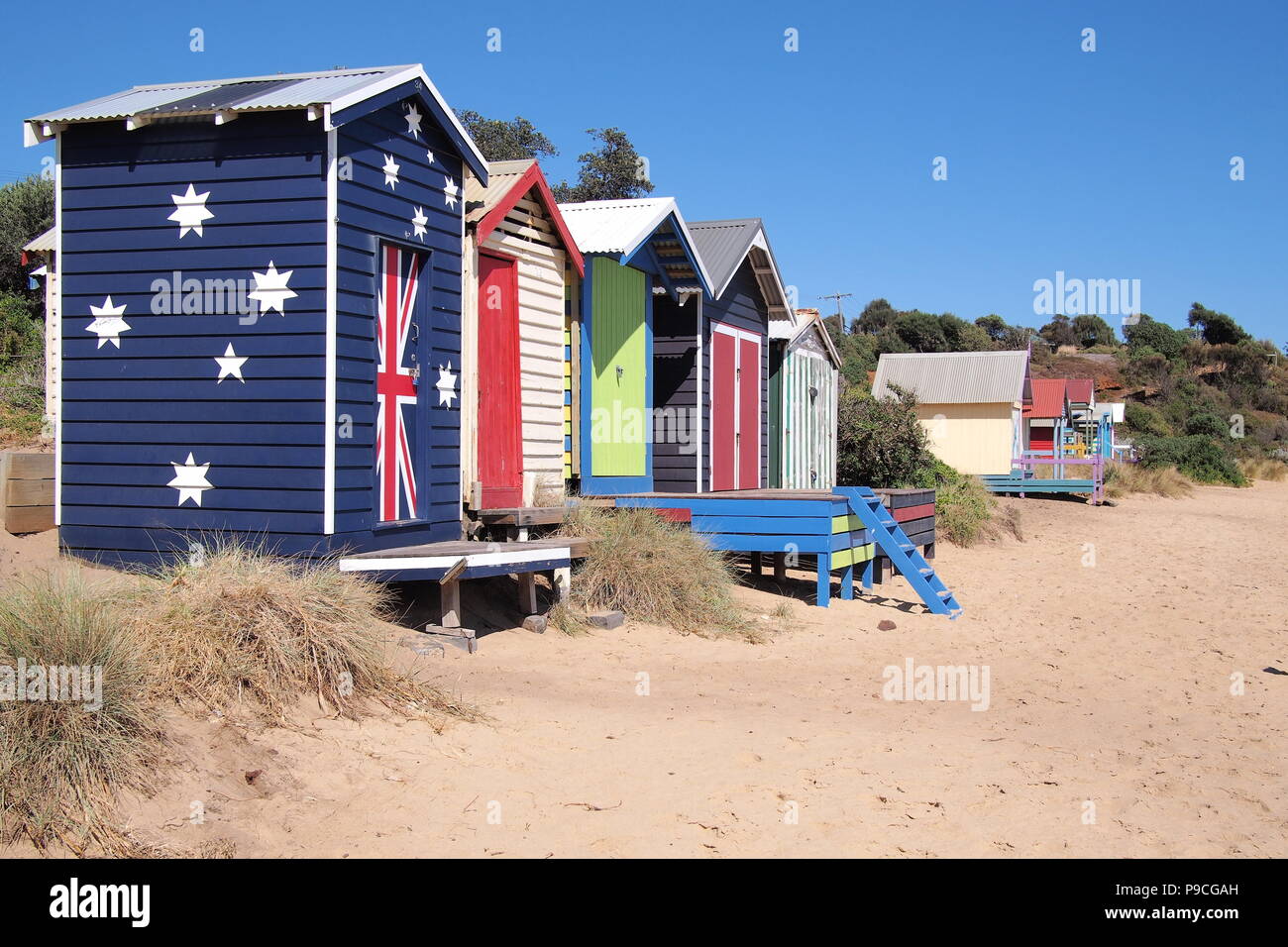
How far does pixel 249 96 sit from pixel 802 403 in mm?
12583

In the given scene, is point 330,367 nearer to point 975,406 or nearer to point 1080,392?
point 975,406

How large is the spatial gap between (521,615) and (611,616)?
2.63 ft

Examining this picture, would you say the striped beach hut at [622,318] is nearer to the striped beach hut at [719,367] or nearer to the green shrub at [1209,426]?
Answer: the striped beach hut at [719,367]

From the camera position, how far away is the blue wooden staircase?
42.4 feet

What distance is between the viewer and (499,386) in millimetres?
10875

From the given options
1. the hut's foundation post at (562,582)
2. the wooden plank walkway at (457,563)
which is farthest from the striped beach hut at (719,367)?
the wooden plank walkway at (457,563)

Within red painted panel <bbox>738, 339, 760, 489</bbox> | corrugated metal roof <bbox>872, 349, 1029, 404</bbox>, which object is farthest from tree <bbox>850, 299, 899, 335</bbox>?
red painted panel <bbox>738, 339, 760, 489</bbox>

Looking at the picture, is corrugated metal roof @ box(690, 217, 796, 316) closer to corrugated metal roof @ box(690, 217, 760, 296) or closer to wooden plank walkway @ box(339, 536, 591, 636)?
corrugated metal roof @ box(690, 217, 760, 296)

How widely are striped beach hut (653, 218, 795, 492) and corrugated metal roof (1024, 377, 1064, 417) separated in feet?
79.4

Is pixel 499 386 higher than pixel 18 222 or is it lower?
lower

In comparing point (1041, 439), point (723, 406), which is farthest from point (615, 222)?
point (1041, 439)

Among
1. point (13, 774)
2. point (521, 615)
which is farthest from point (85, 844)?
point (521, 615)

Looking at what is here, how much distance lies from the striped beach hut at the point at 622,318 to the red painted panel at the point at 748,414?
2.03 metres

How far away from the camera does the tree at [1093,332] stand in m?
82.8
